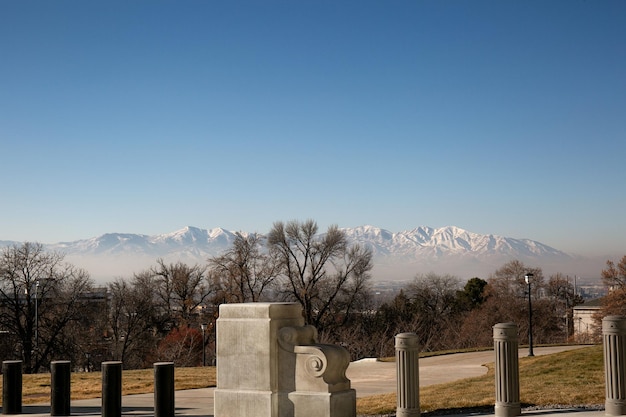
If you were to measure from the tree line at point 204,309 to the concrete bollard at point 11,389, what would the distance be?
3450 cm

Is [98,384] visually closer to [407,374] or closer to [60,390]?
[60,390]

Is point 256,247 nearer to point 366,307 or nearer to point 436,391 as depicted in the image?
point 366,307

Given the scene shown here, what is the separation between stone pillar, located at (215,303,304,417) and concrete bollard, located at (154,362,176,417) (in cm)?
207

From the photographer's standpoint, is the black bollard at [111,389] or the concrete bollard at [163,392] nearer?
the concrete bollard at [163,392]

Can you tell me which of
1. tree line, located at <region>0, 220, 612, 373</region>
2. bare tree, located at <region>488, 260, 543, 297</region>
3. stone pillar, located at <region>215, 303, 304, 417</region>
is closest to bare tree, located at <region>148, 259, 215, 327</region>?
tree line, located at <region>0, 220, 612, 373</region>

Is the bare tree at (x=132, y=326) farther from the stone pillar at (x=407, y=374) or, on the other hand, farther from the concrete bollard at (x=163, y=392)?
the stone pillar at (x=407, y=374)

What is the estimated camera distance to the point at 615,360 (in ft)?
36.2

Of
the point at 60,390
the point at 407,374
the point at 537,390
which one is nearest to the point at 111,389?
the point at 60,390

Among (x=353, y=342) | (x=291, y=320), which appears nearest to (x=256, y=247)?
(x=353, y=342)

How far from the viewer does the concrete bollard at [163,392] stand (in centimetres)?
1410

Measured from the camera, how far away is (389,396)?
17.8 meters

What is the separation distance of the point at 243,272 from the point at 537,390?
165 ft

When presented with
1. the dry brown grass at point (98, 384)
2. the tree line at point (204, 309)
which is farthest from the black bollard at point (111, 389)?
the tree line at point (204, 309)

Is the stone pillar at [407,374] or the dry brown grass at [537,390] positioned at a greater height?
the stone pillar at [407,374]
